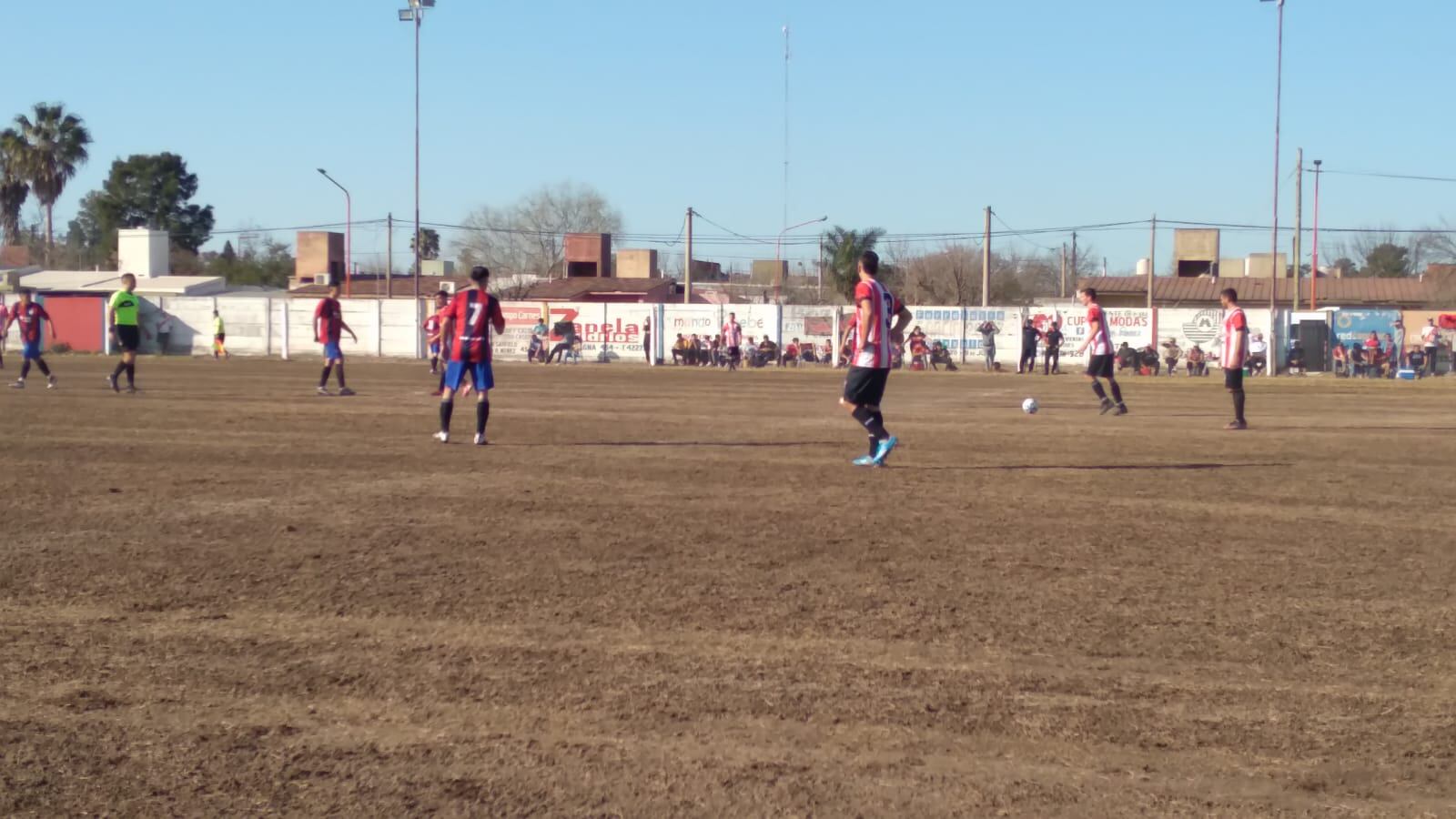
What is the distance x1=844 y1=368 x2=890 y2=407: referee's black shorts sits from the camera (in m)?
11.4

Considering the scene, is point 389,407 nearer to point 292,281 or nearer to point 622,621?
point 622,621

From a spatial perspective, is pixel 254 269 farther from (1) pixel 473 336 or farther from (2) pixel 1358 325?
(1) pixel 473 336

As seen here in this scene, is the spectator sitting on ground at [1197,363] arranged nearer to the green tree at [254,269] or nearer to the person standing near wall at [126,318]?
the person standing near wall at [126,318]

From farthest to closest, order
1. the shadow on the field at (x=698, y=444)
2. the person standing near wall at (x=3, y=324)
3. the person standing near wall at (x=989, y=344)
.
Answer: the person standing near wall at (x=989, y=344)
the person standing near wall at (x=3, y=324)
the shadow on the field at (x=698, y=444)

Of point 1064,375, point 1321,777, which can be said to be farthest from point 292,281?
point 1321,777

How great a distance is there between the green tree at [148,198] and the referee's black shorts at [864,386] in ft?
302

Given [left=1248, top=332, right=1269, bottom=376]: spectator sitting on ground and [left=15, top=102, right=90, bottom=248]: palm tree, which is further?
[left=15, top=102, right=90, bottom=248]: palm tree

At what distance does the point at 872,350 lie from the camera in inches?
450

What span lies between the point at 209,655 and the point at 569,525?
3.24 m

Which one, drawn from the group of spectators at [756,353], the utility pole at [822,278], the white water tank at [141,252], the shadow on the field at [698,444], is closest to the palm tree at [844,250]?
the utility pole at [822,278]

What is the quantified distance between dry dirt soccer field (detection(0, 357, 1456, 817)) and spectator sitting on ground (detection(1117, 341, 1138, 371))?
28796 millimetres

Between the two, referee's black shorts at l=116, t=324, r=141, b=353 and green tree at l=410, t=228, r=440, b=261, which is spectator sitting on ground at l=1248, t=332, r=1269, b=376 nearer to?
referee's black shorts at l=116, t=324, r=141, b=353

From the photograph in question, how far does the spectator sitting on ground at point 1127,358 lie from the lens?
40062 millimetres

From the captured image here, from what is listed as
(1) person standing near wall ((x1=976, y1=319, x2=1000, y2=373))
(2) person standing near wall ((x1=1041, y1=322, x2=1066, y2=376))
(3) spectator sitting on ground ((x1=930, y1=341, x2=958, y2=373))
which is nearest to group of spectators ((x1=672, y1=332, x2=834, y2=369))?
(3) spectator sitting on ground ((x1=930, y1=341, x2=958, y2=373))
